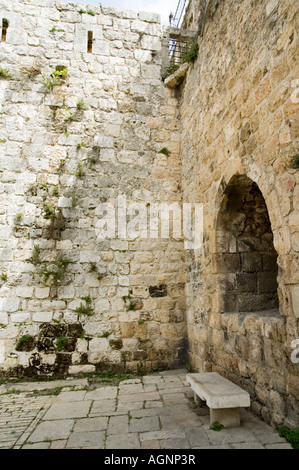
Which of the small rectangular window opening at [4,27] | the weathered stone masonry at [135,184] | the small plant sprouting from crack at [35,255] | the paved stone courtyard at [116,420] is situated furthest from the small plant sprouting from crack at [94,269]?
the small rectangular window opening at [4,27]

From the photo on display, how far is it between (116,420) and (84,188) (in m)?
3.26

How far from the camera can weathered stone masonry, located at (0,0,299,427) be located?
3.32 m

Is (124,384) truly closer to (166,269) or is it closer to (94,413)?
(94,413)

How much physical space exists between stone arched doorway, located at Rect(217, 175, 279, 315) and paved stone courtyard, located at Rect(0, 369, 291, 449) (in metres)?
1.16

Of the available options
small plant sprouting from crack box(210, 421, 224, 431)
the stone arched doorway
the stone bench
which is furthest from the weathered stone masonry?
small plant sprouting from crack box(210, 421, 224, 431)

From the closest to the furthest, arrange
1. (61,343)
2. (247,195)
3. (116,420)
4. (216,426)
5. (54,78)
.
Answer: (216,426) < (116,420) < (247,195) < (61,343) < (54,78)

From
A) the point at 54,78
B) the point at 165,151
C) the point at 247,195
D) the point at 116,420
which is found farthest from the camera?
the point at 165,151

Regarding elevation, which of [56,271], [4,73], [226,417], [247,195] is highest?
[4,73]

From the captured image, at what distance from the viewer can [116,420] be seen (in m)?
2.91

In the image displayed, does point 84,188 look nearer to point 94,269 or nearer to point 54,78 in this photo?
point 94,269

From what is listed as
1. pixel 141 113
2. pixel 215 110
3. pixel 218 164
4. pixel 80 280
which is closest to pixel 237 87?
pixel 215 110

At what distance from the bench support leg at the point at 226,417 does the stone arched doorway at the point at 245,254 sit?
1.23 metres

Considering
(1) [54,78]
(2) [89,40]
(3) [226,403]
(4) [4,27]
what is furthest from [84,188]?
(3) [226,403]

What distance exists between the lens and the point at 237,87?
345cm
